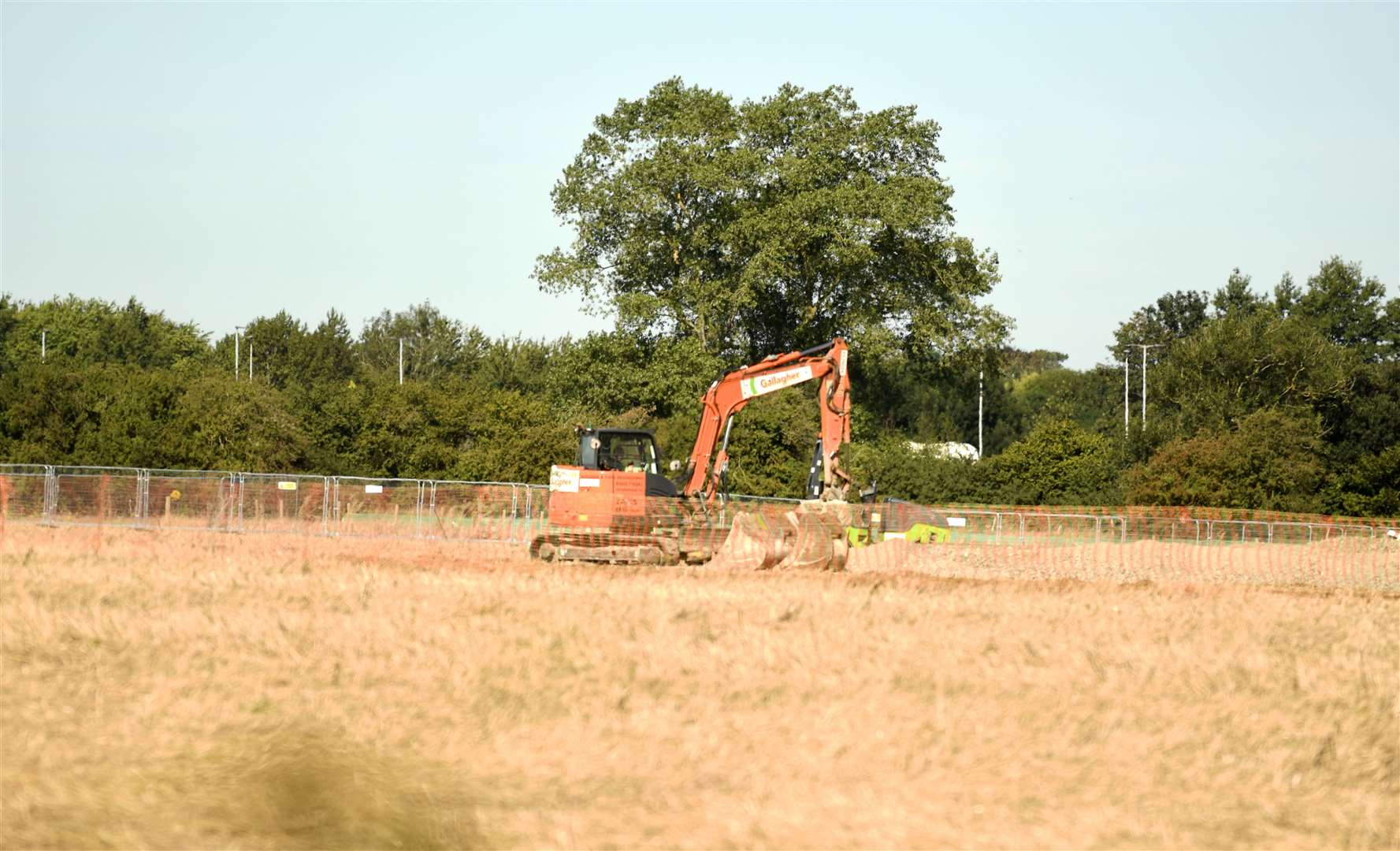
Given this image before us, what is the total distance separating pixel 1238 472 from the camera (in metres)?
52.5

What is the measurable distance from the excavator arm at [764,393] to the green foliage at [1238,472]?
2658 centimetres

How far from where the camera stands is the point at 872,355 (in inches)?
2213

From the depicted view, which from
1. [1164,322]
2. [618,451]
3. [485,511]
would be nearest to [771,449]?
[485,511]

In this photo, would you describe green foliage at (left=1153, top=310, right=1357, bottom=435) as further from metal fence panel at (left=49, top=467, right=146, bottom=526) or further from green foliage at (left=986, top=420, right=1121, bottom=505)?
metal fence panel at (left=49, top=467, right=146, bottom=526)

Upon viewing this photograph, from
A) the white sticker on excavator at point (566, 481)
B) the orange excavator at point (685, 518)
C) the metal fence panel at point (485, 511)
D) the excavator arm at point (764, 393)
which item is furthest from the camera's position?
the metal fence panel at point (485, 511)

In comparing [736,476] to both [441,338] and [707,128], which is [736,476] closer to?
[707,128]

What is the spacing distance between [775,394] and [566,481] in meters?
30.0

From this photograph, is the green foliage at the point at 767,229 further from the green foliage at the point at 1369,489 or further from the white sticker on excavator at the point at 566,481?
the white sticker on excavator at the point at 566,481

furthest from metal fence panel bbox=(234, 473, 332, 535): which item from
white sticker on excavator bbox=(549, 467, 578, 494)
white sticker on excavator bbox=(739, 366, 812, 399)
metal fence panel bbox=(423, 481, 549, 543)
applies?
white sticker on excavator bbox=(739, 366, 812, 399)

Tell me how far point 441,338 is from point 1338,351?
76799 mm

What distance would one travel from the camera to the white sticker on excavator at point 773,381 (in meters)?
29.3

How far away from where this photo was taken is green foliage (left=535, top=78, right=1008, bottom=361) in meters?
55.2

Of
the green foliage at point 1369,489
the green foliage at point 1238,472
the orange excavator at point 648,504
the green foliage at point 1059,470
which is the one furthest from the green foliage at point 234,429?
the green foliage at point 1369,489

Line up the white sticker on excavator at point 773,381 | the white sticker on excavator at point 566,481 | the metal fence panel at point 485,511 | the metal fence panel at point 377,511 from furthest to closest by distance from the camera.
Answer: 1. the metal fence panel at point 377,511
2. the metal fence panel at point 485,511
3. the white sticker on excavator at point 773,381
4. the white sticker on excavator at point 566,481
